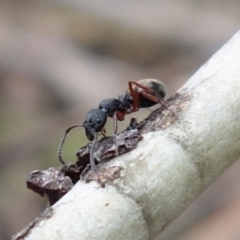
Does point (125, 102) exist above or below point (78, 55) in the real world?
Answer: below

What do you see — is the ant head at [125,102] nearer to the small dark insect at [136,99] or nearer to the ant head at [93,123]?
the small dark insect at [136,99]

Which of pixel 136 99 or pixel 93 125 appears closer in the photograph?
pixel 93 125

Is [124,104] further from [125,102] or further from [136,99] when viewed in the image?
[136,99]

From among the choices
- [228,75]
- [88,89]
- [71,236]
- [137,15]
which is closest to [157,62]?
[137,15]

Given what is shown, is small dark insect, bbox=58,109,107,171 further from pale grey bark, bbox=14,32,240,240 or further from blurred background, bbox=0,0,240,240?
blurred background, bbox=0,0,240,240

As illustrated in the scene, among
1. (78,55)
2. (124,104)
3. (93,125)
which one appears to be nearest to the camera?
(93,125)

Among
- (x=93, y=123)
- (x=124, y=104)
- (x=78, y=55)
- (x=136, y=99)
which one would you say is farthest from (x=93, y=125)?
(x=78, y=55)

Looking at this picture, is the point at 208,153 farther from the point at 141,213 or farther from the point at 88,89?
the point at 88,89
